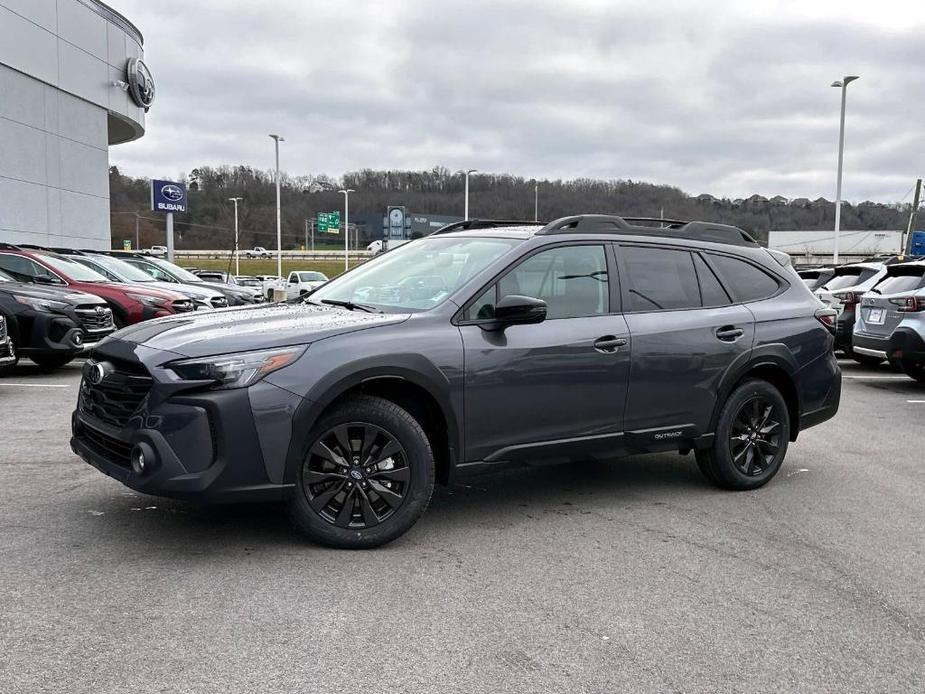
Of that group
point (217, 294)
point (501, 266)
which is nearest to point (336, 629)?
point (501, 266)

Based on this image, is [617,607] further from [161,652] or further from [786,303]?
[786,303]

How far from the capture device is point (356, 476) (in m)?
4.21

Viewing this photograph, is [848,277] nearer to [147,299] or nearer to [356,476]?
[147,299]

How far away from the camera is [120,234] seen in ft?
323

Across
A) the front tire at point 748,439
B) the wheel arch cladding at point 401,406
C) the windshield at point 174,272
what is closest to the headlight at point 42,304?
A: the windshield at point 174,272

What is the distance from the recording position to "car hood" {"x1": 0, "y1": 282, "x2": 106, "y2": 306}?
1060cm

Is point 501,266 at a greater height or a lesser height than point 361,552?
greater

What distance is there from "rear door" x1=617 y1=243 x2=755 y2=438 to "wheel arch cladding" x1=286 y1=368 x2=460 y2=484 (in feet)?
4.02

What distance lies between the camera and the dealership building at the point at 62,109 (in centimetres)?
2541

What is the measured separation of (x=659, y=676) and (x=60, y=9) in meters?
30.1

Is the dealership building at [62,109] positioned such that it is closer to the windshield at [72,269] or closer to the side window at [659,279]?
the windshield at [72,269]

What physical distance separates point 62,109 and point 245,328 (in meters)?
27.9

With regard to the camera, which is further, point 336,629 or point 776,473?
point 776,473

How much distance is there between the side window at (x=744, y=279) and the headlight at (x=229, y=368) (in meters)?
3.29
